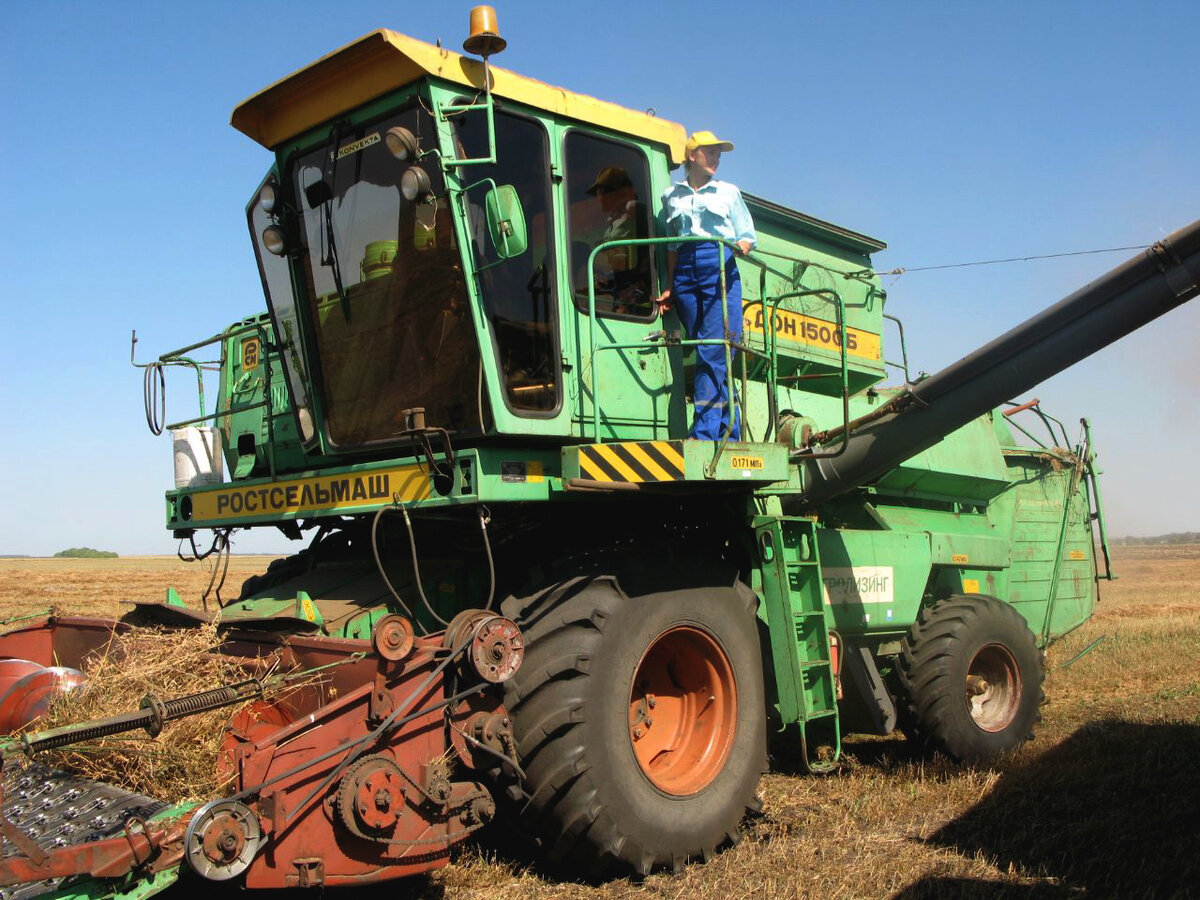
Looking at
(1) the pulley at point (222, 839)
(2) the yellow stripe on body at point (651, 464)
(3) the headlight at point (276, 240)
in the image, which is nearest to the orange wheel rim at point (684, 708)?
(2) the yellow stripe on body at point (651, 464)

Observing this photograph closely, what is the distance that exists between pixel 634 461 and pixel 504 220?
1.22 metres

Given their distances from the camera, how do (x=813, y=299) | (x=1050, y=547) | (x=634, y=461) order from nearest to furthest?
(x=634, y=461), (x=813, y=299), (x=1050, y=547)

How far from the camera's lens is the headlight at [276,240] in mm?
5645

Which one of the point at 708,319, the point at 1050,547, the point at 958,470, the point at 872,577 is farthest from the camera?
the point at 1050,547

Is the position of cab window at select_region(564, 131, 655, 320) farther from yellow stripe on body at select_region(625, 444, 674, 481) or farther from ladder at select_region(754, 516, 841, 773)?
ladder at select_region(754, 516, 841, 773)

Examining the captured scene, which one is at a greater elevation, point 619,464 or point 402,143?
point 402,143

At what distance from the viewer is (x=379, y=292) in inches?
207

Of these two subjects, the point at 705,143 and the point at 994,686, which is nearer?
the point at 705,143

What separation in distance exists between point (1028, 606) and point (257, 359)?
21.3 feet

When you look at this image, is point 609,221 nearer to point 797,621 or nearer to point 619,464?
point 619,464

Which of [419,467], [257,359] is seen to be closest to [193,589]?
[257,359]

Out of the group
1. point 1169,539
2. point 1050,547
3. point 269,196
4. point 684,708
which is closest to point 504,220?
point 269,196

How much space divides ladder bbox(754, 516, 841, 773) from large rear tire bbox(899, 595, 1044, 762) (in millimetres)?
1070

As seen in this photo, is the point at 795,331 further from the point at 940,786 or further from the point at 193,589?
the point at 193,589
